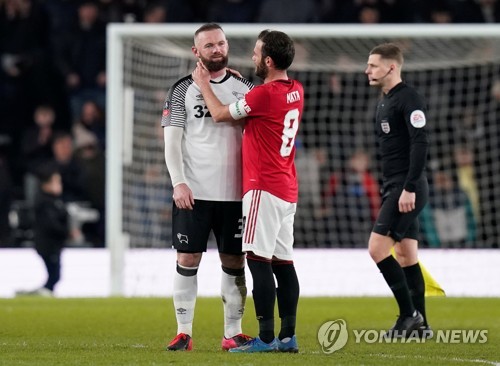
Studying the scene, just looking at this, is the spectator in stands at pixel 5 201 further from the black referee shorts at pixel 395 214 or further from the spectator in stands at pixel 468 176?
the black referee shorts at pixel 395 214

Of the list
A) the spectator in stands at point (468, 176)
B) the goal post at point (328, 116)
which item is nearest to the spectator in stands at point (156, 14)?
the goal post at point (328, 116)

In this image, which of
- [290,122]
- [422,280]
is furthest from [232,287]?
[422,280]

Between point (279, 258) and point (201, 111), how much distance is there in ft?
3.21

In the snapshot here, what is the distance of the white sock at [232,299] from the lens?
7.17 metres

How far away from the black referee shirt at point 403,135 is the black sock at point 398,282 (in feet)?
1.73

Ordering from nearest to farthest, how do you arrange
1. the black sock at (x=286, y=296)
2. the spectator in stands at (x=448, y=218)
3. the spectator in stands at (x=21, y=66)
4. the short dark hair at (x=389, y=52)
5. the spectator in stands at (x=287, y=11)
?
the black sock at (x=286, y=296), the short dark hair at (x=389, y=52), the spectator in stands at (x=448, y=218), the spectator in stands at (x=287, y=11), the spectator in stands at (x=21, y=66)

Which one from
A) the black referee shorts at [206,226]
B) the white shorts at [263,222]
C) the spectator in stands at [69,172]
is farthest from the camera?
the spectator in stands at [69,172]

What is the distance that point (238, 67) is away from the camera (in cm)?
1511

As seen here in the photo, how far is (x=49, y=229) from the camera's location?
42.8 feet

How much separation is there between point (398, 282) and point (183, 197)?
6.07ft

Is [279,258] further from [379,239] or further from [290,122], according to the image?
[379,239]

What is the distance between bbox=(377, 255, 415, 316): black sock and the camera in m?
8.02

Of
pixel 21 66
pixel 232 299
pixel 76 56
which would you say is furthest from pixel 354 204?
pixel 232 299

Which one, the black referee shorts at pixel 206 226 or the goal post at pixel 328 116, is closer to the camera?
the black referee shorts at pixel 206 226
